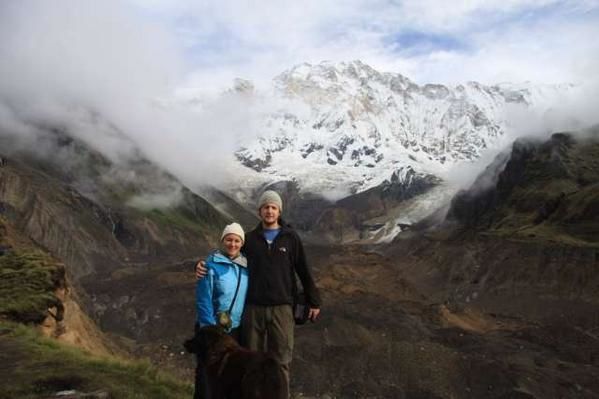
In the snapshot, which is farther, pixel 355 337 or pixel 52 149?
pixel 52 149

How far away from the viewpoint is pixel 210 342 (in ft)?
28.3

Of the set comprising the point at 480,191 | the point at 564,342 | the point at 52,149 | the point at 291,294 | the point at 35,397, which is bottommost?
the point at 564,342

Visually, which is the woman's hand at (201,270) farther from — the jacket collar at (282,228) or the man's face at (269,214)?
the man's face at (269,214)

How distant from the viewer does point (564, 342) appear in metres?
58.8

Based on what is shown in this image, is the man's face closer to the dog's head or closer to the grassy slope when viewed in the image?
the dog's head

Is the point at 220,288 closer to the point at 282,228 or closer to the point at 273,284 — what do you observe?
the point at 273,284

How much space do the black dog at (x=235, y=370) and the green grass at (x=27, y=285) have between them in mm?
13441

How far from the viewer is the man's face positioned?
31.8 ft

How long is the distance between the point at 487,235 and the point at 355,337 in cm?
7463

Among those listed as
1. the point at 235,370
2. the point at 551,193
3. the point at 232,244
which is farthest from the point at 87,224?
the point at 235,370

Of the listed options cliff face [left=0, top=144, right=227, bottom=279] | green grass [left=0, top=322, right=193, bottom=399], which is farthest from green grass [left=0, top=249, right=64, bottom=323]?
cliff face [left=0, top=144, right=227, bottom=279]

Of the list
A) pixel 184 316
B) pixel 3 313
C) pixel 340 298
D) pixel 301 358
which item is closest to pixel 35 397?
pixel 3 313

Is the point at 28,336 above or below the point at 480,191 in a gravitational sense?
below

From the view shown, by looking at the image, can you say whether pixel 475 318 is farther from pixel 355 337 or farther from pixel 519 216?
pixel 519 216
